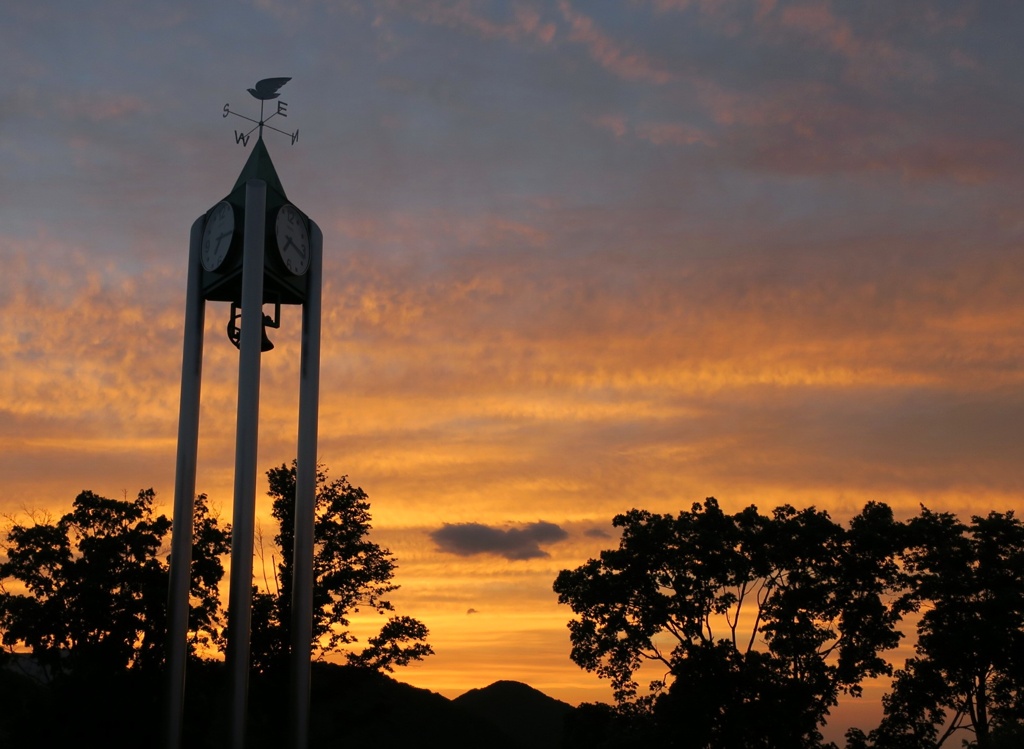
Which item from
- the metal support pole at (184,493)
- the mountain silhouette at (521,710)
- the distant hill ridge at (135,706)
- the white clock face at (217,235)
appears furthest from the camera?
the mountain silhouette at (521,710)

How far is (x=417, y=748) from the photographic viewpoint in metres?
81.5

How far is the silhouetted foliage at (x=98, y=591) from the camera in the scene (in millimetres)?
36438

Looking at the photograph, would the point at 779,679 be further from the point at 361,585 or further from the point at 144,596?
the point at 144,596

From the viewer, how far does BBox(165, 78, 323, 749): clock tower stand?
24562 mm

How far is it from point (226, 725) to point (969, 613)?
26.9 meters

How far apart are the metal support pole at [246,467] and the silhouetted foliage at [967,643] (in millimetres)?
24343

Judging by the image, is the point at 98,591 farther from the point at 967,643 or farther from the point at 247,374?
the point at 967,643

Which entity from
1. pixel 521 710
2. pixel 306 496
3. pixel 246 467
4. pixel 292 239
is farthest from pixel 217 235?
pixel 521 710

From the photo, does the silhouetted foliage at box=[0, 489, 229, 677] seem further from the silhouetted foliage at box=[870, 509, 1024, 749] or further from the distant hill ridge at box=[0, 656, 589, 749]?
the silhouetted foliage at box=[870, 509, 1024, 749]

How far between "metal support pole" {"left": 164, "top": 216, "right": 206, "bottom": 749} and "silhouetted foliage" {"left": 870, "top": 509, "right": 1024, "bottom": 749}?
24898mm

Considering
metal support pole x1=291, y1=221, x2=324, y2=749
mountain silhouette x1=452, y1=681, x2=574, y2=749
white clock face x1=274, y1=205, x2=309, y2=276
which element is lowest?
mountain silhouette x1=452, y1=681, x2=574, y2=749

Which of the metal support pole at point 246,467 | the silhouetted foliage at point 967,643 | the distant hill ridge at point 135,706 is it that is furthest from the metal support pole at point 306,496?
the silhouetted foliage at point 967,643

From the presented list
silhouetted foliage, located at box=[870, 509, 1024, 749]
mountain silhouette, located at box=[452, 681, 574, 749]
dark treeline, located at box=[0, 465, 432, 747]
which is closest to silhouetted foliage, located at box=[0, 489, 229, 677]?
dark treeline, located at box=[0, 465, 432, 747]

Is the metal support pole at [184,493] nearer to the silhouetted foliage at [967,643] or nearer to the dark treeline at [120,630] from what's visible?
the dark treeline at [120,630]
